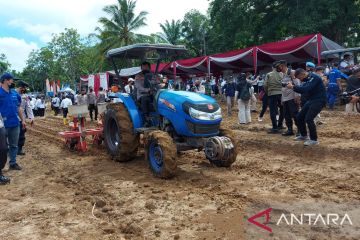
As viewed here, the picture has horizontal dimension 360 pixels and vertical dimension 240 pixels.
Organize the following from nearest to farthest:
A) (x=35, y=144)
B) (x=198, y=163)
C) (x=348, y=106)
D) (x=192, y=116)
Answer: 1. (x=192, y=116)
2. (x=198, y=163)
3. (x=35, y=144)
4. (x=348, y=106)

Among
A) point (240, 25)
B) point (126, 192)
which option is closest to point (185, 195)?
point (126, 192)

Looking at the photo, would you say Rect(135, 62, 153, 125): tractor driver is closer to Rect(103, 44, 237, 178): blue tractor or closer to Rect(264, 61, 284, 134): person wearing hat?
Rect(103, 44, 237, 178): blue tractor

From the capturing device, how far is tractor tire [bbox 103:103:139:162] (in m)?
6.80

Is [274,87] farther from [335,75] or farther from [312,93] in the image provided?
[335,75]

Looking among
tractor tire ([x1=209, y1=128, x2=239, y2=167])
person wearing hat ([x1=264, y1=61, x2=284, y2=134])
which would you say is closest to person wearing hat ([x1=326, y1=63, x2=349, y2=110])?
person wearing hat ([x1=264, y1=61, x2=284, y2=134])

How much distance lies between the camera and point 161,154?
226 inches

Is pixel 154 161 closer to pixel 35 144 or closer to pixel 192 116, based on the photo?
pixel 192 116

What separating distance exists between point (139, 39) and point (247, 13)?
15119mm

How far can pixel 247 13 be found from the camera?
28.4 m

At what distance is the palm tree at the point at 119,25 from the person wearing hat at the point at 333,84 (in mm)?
28638

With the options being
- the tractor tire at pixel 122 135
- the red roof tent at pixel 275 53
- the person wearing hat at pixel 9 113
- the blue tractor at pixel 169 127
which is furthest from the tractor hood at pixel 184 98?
the red roof tent at pixel 275 53

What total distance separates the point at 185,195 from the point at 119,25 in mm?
36859

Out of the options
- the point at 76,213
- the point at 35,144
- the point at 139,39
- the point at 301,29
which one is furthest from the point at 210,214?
the point at 139,39

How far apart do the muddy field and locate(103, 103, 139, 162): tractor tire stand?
0.21m
